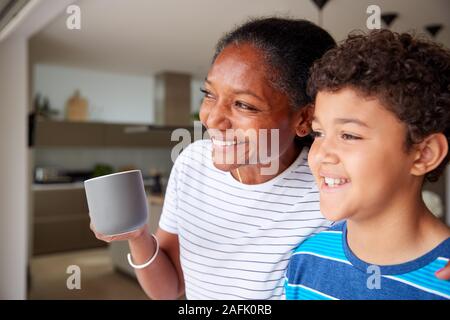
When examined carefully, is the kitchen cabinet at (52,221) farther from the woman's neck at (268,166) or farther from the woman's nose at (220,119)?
the woman's nose at (220,119)

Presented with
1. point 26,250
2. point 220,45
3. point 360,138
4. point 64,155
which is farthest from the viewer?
point 64,155

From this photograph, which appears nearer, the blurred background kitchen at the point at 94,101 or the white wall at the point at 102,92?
the blurred background kitchen at the point at 94,101

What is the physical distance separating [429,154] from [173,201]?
385 mm

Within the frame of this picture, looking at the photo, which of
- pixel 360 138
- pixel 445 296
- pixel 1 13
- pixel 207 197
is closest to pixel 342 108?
pixel 360 138

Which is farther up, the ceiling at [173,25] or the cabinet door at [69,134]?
the ceiling at [173,25]

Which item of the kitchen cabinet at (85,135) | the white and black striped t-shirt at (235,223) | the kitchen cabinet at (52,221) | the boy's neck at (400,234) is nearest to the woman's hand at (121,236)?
the white and black striped t-shirt at (235,223)

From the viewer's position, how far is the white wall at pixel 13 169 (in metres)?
2.14

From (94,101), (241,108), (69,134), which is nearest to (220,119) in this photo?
(241,108)

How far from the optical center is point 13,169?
7.15 feet

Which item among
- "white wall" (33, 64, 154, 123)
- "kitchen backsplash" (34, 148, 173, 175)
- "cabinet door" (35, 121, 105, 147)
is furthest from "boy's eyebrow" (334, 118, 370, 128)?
"cabinet door" (35, 121, 105, 147)

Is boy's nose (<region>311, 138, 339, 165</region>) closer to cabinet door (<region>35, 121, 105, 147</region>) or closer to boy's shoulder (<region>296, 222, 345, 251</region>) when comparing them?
boy's shoulder (<region>296, 222, 345, 251</region>)

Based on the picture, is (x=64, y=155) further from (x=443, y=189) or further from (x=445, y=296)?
(x=445, y=296)
